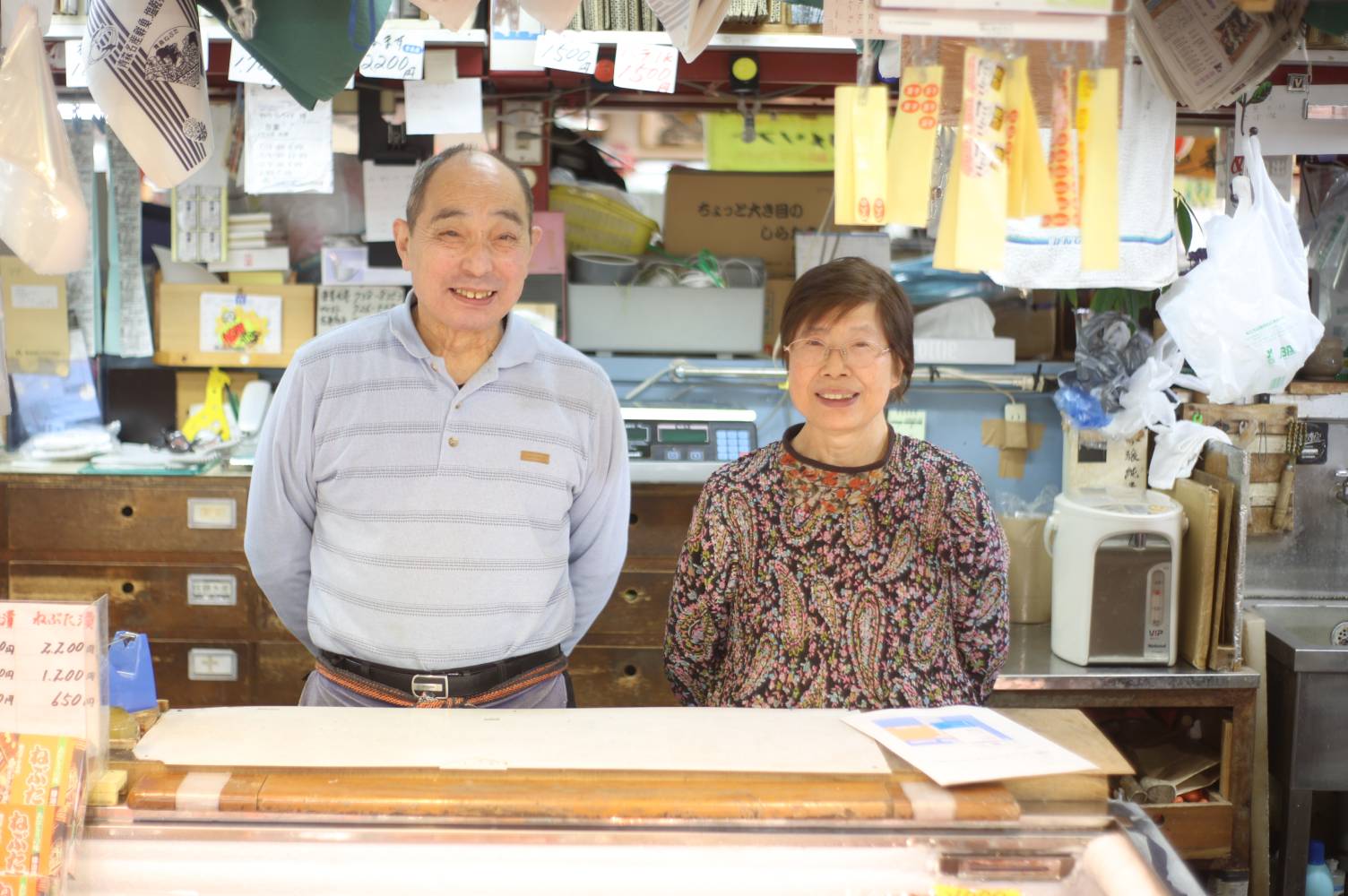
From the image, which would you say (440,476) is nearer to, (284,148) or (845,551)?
(845,551)

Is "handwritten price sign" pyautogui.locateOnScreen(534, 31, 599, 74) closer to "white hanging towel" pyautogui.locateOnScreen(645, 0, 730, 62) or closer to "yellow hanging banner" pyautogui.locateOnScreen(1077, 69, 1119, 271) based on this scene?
"white hanging towel" pyautogui.locateOnScreen(645, 0, 730, 62)

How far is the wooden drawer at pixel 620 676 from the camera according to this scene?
3.47 m

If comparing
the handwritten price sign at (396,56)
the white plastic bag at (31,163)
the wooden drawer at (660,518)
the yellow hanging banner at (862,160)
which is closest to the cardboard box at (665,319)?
→ the wooden drawer at (660,518)

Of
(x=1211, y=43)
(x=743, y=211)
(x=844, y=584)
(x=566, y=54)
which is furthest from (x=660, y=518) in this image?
(x=1211, y=43)

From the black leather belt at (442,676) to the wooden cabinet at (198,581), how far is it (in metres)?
1.35

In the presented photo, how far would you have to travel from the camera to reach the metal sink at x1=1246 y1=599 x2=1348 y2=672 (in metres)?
3.03

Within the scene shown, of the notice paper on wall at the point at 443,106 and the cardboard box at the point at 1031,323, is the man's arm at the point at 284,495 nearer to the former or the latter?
the notice paper on wall at the point at 443,106

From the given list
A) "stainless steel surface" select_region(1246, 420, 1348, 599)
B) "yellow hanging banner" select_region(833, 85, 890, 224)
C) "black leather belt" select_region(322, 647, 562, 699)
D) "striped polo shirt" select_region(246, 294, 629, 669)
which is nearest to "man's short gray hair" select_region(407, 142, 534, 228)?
"striped polo shirt" select_region(246, 294, 629, 669)

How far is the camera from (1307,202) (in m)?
3.65

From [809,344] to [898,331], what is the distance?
151 mm

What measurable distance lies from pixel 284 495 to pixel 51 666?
894mm

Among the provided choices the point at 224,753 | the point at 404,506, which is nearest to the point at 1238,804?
the point at 404,506

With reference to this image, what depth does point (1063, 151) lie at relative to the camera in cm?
129

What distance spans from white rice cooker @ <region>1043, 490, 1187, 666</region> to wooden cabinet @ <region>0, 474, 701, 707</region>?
3.46 ft
